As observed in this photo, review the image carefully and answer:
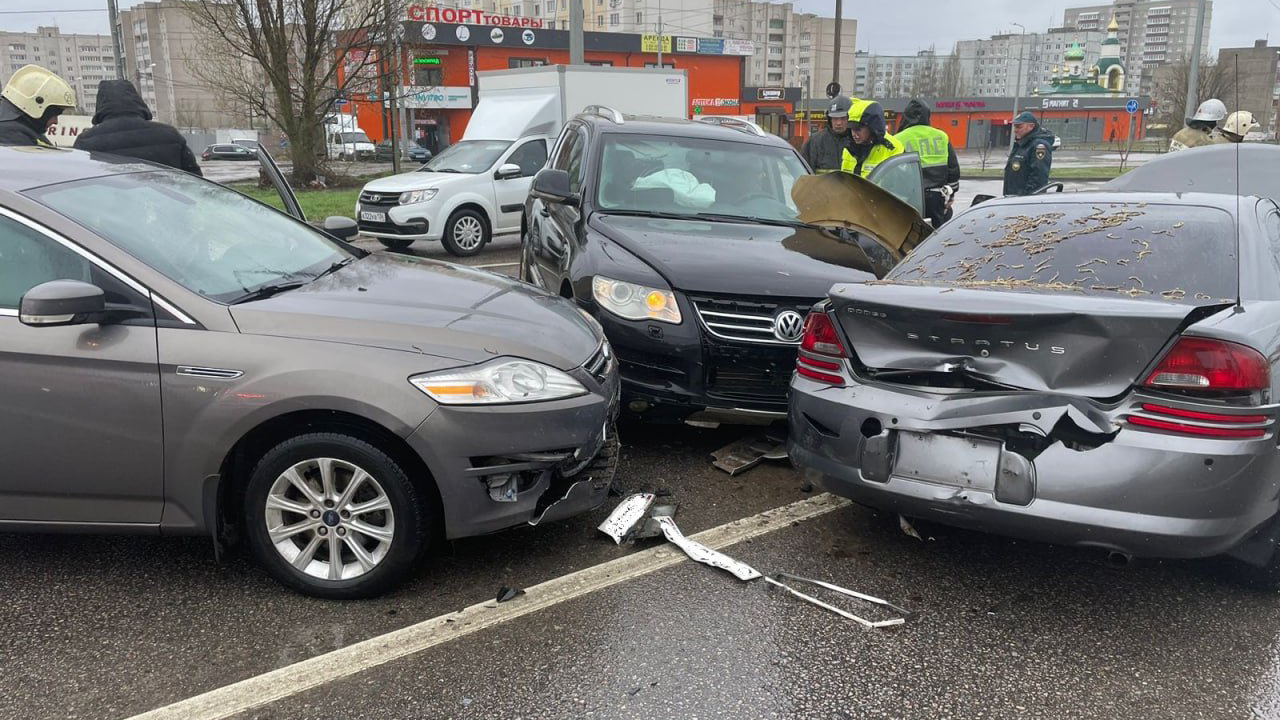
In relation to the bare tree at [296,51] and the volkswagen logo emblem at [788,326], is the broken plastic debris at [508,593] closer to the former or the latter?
the volkswagen logo emblem at [788,326]

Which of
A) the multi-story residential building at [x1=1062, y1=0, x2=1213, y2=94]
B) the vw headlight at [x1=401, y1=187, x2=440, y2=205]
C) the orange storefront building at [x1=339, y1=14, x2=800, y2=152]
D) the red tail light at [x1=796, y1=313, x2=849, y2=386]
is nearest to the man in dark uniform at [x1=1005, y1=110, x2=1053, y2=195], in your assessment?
the red tail light at [x1=796, y1=313, x2=849, y2=386]

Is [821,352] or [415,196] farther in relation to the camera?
[415,196]

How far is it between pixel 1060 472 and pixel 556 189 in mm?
3681

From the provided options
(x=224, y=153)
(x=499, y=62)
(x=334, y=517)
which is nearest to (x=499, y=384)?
(x=334, y=517)

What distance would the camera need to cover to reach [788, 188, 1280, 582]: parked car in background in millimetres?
2758

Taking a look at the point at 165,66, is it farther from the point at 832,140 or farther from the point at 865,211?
the point at 865,211

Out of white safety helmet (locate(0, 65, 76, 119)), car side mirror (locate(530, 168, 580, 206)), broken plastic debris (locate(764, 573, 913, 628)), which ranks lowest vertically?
broken plastic debris (locate(764, 573, 913, 628))

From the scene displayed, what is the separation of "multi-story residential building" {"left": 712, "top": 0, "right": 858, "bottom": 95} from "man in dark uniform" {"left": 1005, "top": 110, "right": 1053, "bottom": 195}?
10637cm

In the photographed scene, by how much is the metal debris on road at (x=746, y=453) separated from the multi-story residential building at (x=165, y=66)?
8411cm

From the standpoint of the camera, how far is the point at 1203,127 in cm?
881

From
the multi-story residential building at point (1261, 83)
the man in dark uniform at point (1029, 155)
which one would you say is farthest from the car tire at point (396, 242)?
the multi-story residential building at point (1261, 83)

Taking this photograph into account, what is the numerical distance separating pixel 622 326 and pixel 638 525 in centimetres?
114

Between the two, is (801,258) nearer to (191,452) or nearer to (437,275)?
(437,275)

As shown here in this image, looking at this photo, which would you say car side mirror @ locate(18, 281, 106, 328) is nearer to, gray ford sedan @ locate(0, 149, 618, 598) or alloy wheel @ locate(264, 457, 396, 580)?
gray ford sedan @ locate(0, 149, 618, 598)
